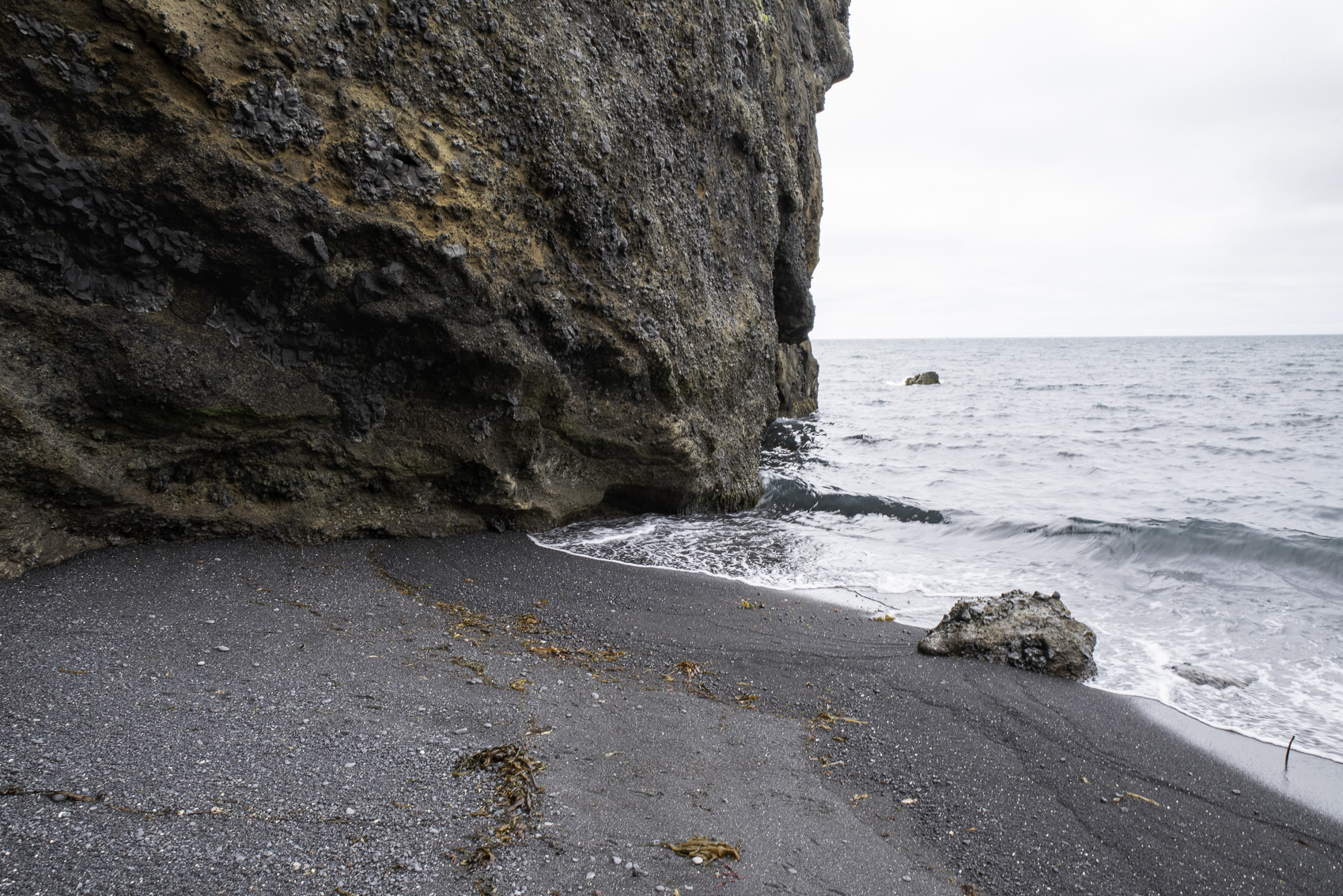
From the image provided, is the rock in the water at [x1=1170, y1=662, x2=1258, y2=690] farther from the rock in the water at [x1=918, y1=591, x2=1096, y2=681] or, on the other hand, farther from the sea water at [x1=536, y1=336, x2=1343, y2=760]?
the rock in the water at [x1=918, y1=591, x2=1096, y2=681]

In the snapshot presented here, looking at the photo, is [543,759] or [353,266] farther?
[353,266]

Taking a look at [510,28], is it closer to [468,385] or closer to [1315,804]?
[468,385]

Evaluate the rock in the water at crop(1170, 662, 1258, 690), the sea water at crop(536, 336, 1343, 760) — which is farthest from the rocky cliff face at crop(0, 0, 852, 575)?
the rock in the water at crop(1170, 662, 1258, 690)

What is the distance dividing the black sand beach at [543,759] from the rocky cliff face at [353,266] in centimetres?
81

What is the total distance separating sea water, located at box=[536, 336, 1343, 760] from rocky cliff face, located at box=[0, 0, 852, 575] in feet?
5.04

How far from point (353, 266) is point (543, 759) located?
3.88 metres

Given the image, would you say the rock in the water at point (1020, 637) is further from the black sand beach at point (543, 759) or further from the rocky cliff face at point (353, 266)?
the rocky cliff face at point (353, 266)

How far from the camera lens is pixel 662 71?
686 cm

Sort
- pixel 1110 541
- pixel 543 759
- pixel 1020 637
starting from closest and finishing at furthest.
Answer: pixel 543 759, pixel 1020 637, pixel 1110 541

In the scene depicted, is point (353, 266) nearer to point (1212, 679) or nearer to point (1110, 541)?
point (1212, 679)

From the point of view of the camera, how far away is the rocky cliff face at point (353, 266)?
4.12 m

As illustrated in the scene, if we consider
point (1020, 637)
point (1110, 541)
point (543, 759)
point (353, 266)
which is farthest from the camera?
point (1110, 541)

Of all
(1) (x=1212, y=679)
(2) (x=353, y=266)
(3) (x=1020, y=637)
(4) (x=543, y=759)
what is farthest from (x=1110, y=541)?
(2) (x=353, y=266)

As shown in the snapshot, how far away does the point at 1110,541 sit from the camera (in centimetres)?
765
